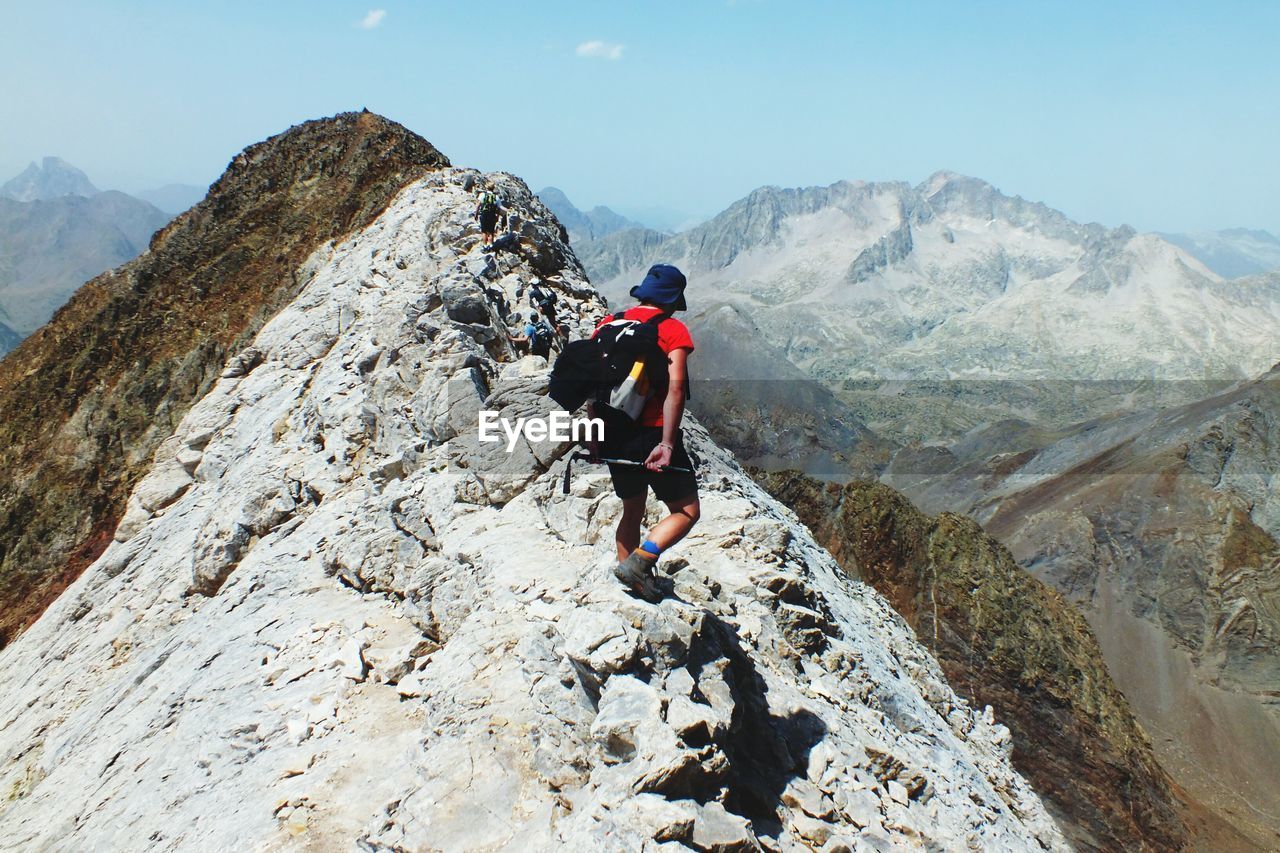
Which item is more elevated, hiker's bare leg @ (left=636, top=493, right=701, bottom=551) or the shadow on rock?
hiker's bare leg @ (left=636, top=493, right=701, bottom=551)

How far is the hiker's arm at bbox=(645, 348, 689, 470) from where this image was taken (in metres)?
6.76

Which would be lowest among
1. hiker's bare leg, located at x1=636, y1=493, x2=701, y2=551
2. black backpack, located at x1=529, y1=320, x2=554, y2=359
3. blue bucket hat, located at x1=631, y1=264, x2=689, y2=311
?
hiker's bare leg, located at x1=636, y1=493, x2=701, y2=551

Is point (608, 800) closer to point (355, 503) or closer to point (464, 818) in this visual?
point (464, 818)

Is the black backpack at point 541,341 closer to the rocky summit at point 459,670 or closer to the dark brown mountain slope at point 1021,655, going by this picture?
the rocky summit at point 459,670

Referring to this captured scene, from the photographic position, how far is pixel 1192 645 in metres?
80.9

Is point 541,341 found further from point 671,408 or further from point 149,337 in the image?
point 149,337

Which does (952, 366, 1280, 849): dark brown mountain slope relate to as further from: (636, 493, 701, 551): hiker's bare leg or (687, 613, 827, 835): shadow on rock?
(636, 493, 701, 551): hiker's bare leg

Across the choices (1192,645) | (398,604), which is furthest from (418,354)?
(1192,645)

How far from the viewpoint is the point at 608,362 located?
6863 mm

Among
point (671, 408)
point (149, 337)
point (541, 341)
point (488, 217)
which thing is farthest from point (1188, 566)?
point (671, 408)

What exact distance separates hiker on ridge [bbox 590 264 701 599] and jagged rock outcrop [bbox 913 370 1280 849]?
2771 inches

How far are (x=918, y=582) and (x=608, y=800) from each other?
45.5 metres

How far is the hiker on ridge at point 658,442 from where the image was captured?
270 inches

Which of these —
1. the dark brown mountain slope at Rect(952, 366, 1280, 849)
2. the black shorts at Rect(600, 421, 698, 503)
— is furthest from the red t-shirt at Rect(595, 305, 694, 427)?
the dark brown mountain slope at Rect(952, 366, 1280, 849)
